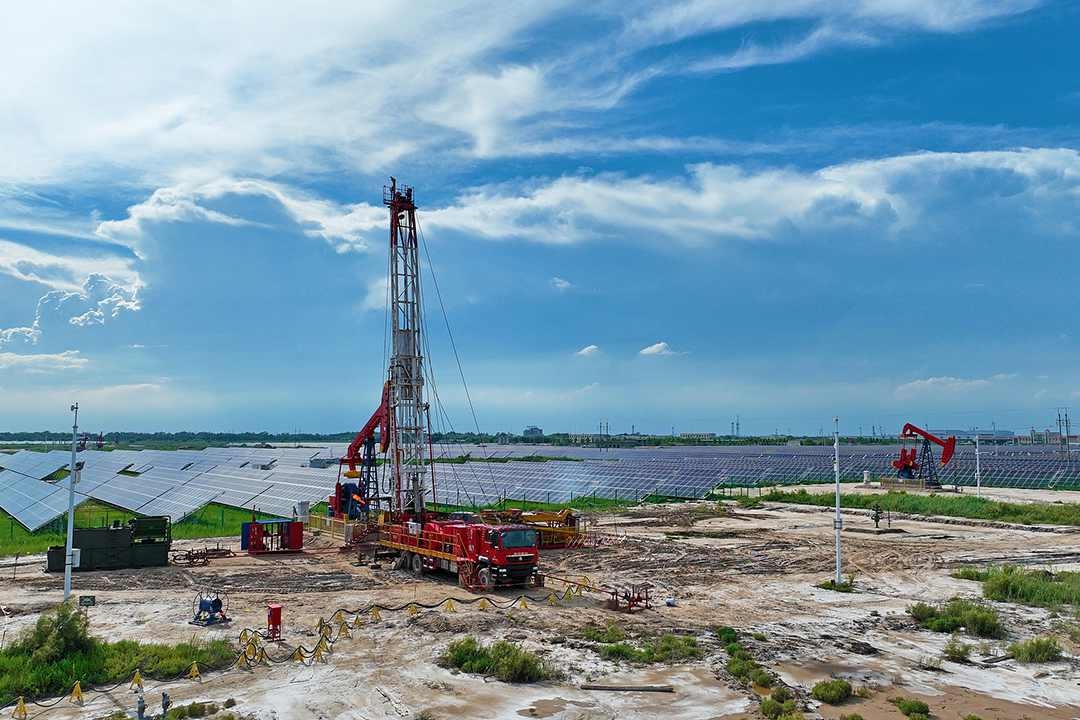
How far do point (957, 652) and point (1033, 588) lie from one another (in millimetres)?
8931

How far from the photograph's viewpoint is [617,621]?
2280 cm

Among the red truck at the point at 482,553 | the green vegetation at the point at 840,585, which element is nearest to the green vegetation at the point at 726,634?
the green vegetation at the point at 840,585

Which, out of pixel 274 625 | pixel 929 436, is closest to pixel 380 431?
pixel 274 625

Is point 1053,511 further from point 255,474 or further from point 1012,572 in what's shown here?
point 255,474

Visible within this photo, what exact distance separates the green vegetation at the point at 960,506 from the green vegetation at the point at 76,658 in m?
48.7

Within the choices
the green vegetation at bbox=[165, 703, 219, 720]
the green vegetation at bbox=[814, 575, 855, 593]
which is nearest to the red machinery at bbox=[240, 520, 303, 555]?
the green vegetation at bbox=[165, 703, 219, 720]

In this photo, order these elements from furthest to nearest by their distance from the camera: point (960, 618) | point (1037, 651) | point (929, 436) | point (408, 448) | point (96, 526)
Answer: point (929, 436) → point (96, 526) → point (408, 448) → point (960, 618) → point (1037, 651)

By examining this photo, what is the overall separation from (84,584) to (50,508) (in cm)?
2295

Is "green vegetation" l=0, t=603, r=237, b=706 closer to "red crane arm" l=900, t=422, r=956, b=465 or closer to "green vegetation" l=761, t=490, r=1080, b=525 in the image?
"green vegetation" l=761, t=490, r=1080, b=525

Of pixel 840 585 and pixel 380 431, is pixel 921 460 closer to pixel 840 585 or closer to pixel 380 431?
pixel 840 585

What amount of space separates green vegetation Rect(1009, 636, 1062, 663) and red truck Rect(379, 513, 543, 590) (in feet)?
49.1

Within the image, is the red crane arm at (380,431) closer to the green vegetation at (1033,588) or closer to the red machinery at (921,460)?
the green vegetation at (1033,588)

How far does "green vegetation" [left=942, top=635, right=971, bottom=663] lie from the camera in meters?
18.9

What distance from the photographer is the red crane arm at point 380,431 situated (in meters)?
36.4
